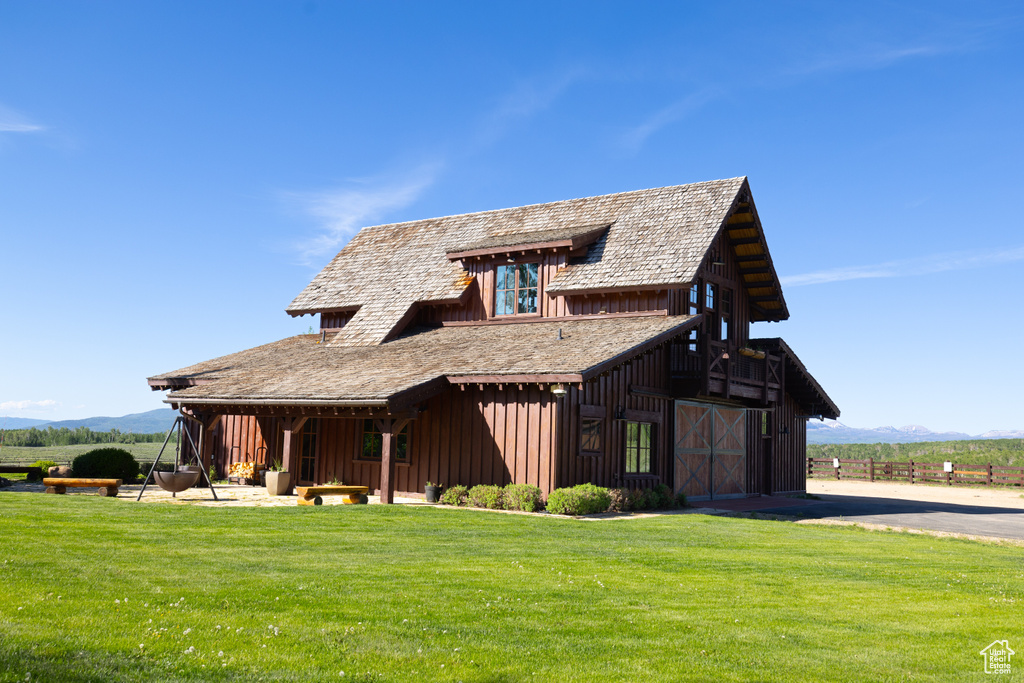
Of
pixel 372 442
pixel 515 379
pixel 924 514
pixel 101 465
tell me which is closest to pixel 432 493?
pixel 372 442

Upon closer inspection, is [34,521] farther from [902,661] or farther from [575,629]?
[902,661]

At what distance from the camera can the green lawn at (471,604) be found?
6.02 meters

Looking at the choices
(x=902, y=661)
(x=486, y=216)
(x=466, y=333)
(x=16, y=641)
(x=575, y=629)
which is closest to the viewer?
(x=16, y=641)

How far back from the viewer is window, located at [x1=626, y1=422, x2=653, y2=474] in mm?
20703

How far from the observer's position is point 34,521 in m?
12.2

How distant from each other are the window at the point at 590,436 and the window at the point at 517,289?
5.92 meters

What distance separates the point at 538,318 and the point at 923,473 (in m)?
27.1

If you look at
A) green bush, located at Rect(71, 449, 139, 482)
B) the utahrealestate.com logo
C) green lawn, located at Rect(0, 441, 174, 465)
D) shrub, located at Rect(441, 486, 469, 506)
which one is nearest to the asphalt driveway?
shrub, located at Rect(441, 486, 469, 506)

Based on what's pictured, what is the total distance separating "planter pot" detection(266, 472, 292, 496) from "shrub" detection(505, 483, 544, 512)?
5840mm

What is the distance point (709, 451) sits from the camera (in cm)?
2397

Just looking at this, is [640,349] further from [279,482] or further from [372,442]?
[279,482]

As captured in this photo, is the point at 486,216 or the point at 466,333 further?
the point at 486,216

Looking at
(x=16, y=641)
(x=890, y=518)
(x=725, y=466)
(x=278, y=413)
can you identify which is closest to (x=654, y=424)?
(x=725, y=466)

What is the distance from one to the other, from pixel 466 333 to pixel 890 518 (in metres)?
12.0
